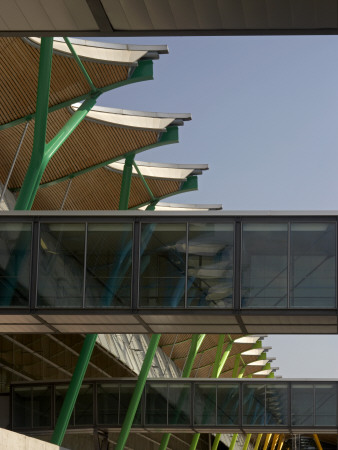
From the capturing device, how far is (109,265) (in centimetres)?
Answer: 2253

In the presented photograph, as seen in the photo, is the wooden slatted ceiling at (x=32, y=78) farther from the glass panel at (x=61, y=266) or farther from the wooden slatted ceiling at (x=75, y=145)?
the glass panel at (x=61, y=266)

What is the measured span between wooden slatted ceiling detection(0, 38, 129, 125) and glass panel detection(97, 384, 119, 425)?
14616mm

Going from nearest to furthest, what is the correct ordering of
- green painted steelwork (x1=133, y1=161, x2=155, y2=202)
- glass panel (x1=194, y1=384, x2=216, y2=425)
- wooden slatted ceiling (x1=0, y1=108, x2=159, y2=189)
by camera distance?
wooden slatted ceiling (x1=0, y1=108, x2=159, y2=189) < green painted steelwork (x1=133, y1=161, x2=155, y2=202) < glass panel (x1=194, y1=384, x2=216, y2=425)

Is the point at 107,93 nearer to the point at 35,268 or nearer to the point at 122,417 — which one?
the point at 35,268

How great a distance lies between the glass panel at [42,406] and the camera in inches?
1606

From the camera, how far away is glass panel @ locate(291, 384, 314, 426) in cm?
4603

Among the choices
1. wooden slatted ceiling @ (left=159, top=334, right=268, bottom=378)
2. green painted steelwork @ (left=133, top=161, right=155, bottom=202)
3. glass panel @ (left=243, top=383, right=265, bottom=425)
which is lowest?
glass panel @ (left=243, top=383, right=265, bottom=425)

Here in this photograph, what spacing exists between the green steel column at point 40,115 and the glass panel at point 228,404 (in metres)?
23.1

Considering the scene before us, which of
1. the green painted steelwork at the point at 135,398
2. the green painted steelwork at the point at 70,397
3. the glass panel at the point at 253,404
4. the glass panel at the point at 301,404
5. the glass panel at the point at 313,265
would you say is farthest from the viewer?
the glass panel at the point at 301,404

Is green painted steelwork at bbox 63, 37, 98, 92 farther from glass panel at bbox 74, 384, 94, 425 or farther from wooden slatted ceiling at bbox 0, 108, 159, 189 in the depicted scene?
glass panel at bbox 74, 384, 94, 425

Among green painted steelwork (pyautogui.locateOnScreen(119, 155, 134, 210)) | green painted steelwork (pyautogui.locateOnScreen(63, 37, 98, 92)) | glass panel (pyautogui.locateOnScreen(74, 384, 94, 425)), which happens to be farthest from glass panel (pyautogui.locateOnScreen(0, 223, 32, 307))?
glass panel (pyautogui.locateOnScreen(74, 384, 94, 425))

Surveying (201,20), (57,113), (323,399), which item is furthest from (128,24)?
(323,399)

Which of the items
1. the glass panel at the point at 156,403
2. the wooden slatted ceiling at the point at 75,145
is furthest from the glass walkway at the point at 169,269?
the glass panel at the point at 156,403

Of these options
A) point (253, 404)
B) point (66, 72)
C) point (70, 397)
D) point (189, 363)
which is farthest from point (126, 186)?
point (189, 363)
